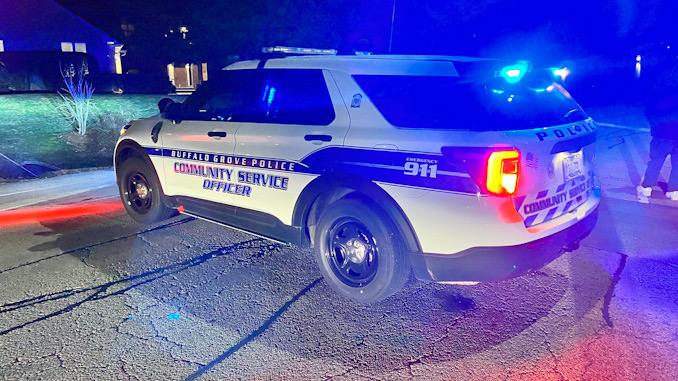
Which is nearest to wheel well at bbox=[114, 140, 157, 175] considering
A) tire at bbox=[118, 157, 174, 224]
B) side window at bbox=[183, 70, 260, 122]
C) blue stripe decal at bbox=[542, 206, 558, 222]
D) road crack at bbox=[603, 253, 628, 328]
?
tire at bbox=[118, 157, 174, 224]

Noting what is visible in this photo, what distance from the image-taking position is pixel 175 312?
11.2 feet

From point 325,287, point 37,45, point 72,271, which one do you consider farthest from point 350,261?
point 37,45

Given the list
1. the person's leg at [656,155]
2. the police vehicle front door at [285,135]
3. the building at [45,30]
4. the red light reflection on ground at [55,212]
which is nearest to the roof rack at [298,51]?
the police vehicle front door at [285,135]

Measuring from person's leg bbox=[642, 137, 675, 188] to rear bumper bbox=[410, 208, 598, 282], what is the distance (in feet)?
13.5

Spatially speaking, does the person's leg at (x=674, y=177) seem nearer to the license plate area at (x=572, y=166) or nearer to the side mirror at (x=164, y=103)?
the license plate area at (x=572, y=166)

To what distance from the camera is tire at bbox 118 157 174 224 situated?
16.6 ft

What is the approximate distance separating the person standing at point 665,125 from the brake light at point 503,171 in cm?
444

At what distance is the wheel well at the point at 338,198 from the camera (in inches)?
124

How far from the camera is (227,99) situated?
4.36 meters

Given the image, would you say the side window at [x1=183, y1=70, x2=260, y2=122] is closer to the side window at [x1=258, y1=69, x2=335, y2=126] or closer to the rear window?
the side window at [x1=258, y1=69, x2=335, y2=126]

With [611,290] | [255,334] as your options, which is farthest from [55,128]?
[611,290]

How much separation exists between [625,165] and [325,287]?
7225 millimetres

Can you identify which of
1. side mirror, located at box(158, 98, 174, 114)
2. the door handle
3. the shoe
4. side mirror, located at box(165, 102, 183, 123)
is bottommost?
the shoe

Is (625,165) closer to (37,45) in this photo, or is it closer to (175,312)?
(175,312)
